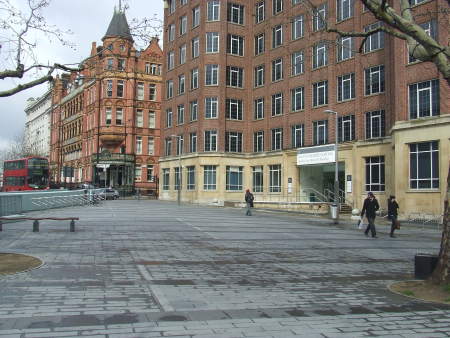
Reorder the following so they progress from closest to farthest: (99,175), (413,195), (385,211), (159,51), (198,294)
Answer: (198,294) → (413,195) → (385,211) → (99,175) → (159,51)

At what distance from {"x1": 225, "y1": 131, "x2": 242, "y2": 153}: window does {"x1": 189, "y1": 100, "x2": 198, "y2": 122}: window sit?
4042 millimetres

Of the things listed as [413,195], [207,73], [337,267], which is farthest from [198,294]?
[207,73]

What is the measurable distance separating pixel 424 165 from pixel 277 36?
22005 millimetres

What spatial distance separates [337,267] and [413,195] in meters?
19.3

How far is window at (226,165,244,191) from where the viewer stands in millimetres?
48219

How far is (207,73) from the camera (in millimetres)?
48312

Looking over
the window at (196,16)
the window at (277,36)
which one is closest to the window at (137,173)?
the window at (196,16)

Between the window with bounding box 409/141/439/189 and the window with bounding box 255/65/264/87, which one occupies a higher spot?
the window with bounding box 255/65/264/87

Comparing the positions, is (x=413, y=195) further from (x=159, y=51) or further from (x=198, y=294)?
(x=159, y=51)

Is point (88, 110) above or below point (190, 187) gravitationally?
above

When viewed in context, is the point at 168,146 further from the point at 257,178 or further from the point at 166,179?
the point at 257,178

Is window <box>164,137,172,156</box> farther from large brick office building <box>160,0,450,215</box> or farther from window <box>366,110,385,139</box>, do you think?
window <box>366,110,385,139</box>

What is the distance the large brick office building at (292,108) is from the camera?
28.8m

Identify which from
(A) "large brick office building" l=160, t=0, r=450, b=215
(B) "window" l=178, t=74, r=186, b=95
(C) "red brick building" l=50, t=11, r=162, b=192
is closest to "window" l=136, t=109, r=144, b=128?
(C) "red brick building" l=50, t=11, r=162, b=192
